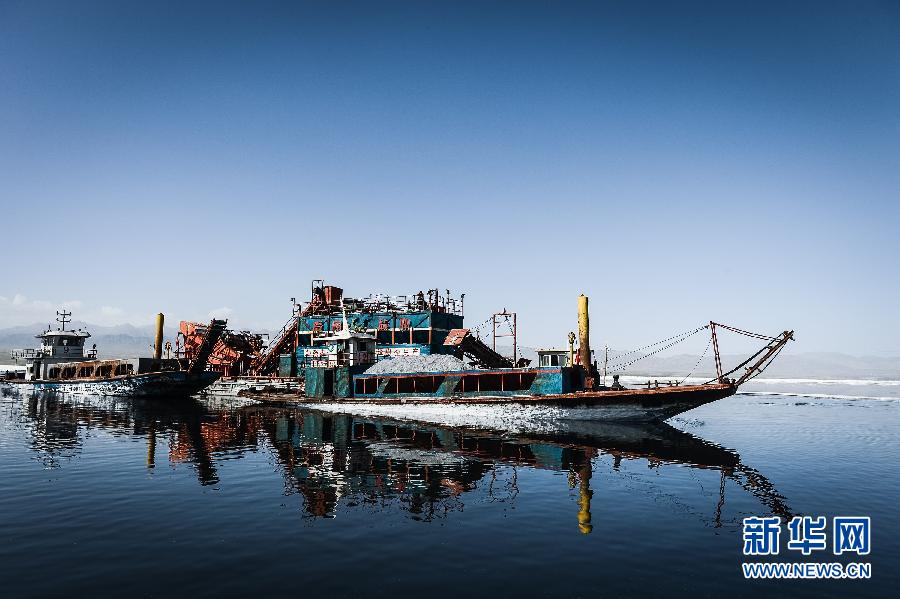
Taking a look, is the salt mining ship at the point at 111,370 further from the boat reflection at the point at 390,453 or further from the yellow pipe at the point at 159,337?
the boat reflection at the point at 390,453

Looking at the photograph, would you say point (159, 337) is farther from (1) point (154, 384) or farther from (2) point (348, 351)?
(2) point (348, 351)

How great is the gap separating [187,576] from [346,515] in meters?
5.13

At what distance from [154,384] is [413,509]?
162 feet

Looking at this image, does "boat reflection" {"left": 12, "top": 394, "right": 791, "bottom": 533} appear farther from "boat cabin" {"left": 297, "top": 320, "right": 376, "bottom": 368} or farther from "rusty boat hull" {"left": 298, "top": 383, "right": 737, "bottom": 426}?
"boat cabin" {"left": 297, "top": 320, "right": 376, "bottom": 368}

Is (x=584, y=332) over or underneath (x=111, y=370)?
over

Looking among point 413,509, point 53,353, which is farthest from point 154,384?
point 413,509

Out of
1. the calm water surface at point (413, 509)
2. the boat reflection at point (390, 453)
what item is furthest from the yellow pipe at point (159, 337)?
the calm water surface at point (413, 509)

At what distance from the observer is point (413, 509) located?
641 inches

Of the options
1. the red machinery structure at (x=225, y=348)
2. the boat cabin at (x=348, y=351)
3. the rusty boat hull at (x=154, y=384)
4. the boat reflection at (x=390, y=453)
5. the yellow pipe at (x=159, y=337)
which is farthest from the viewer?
the red machinery structure at (x=225, y=348)

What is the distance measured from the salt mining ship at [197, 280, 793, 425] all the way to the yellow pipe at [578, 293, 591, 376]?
8 centimetres

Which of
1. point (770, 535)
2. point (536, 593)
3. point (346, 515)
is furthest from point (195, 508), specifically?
point (770, 535)

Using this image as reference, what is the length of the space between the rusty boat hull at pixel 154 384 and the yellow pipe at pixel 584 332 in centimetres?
4116

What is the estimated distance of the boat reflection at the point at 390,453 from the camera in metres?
18.1

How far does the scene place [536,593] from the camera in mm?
10578
